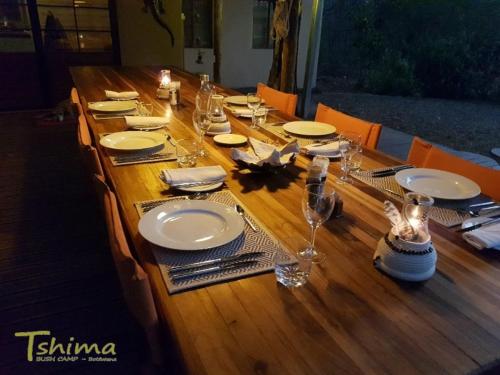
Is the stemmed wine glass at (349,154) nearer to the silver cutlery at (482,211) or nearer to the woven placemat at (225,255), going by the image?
the silver cutlery at (482,211)

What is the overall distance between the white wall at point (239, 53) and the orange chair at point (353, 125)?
17.4 feet

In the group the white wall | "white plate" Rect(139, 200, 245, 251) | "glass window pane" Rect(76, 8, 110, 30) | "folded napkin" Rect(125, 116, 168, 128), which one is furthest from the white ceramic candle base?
the white wall

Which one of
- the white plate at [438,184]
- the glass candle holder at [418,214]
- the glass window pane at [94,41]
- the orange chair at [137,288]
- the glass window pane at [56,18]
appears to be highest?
the glass window pane at [56,18]

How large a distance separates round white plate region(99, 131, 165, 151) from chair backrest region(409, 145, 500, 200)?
1.15m

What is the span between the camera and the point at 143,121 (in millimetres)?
1964

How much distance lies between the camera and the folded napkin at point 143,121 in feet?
6.31

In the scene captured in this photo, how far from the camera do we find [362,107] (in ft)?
22.6

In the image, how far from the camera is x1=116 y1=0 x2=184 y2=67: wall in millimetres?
5684

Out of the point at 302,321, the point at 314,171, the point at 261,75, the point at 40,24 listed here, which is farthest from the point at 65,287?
the point at 261,75

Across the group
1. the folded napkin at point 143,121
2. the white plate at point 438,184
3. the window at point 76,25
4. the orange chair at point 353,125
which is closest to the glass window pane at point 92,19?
the window at point 76,25

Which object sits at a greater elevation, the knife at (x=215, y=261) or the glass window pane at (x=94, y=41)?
the glass window pane at (x=94, y=41)

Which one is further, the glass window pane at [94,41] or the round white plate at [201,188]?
the glass window pane at [94,41]

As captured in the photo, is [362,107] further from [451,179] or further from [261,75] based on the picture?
[451,179]

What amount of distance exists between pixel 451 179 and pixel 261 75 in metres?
6.90
